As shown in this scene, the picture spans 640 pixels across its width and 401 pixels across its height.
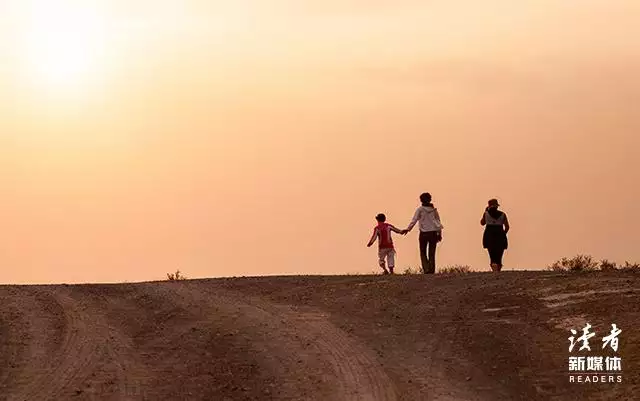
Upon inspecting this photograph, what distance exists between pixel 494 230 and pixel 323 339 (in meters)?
10.1

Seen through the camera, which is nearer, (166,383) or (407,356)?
(166,383)

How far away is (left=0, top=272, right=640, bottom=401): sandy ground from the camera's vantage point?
53.8 ft

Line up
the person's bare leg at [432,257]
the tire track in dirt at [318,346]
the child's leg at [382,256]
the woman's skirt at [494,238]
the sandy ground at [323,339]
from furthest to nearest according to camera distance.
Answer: the child's leg at [382,256], the person's bare leg at [432,257], the woman's skirt at [494,238], the sandy ground at [323,339], the tire track in dirt at [318,346]

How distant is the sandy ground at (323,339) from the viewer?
1639 centimetres

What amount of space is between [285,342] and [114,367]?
2881 mm

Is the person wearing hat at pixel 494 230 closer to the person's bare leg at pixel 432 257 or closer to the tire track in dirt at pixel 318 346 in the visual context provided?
the person's bare leg at pixel 432 257

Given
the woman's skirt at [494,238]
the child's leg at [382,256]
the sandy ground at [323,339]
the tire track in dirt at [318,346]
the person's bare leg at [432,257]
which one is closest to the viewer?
the tire track in dirt at [318,346]

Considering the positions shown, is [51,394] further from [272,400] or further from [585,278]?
[585,278]

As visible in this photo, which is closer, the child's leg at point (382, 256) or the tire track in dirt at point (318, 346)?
the tire track in dirt at point (318, 346)

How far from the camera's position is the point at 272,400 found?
51.1 feet

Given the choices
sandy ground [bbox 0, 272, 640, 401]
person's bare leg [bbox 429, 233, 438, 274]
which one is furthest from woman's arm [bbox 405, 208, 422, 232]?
sandy ground [bbox 0, 272, 640, 401]

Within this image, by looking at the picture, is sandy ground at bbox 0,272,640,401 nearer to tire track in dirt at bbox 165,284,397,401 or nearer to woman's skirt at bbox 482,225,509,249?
tire track in dirt at bbox 165,284,397,401

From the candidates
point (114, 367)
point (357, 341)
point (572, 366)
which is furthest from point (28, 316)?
point (572, 366)

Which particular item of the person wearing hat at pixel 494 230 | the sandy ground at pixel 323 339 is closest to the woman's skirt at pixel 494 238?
the person wearing hat at pixel 494 230
